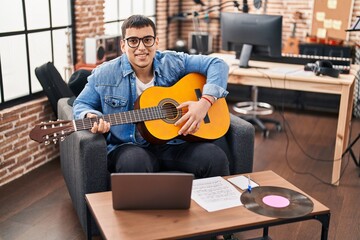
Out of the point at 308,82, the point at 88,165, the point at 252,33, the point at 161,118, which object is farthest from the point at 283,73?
the point at 88,165

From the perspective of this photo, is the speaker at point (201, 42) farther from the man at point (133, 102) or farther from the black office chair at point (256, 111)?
the man at point (133, 102)

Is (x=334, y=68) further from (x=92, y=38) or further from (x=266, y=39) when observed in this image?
(x=92, y=38)

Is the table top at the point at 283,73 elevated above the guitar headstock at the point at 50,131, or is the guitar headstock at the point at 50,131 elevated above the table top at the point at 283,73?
the table top at the point at 283,73

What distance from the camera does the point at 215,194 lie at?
1923mm

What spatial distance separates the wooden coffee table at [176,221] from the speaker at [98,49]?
7.39 feet

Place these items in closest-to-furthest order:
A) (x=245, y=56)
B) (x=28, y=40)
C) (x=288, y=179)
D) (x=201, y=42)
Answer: (x=288, y=179), (x=28, y=40), (x=245, y=56), (x=201, y=42)

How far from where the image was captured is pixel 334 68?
11.0 ft

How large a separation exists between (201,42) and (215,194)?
4.03m

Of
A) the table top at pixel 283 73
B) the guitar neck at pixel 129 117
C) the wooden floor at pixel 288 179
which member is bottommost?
the wooden floor at pixel 288 179

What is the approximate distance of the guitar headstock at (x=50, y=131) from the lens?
1950 millimetres

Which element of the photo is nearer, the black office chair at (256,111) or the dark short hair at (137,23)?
the dark short hair at (137,23)

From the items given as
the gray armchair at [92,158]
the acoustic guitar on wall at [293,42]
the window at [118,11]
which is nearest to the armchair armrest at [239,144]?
the gray armchair at [92,158]

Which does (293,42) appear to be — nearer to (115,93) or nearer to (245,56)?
(245,56)

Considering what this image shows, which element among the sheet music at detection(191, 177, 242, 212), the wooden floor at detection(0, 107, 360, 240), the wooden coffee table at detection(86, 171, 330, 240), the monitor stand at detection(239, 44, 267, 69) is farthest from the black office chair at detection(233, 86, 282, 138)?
the wooden coffee table at detection(86, 171, 330, 240)
